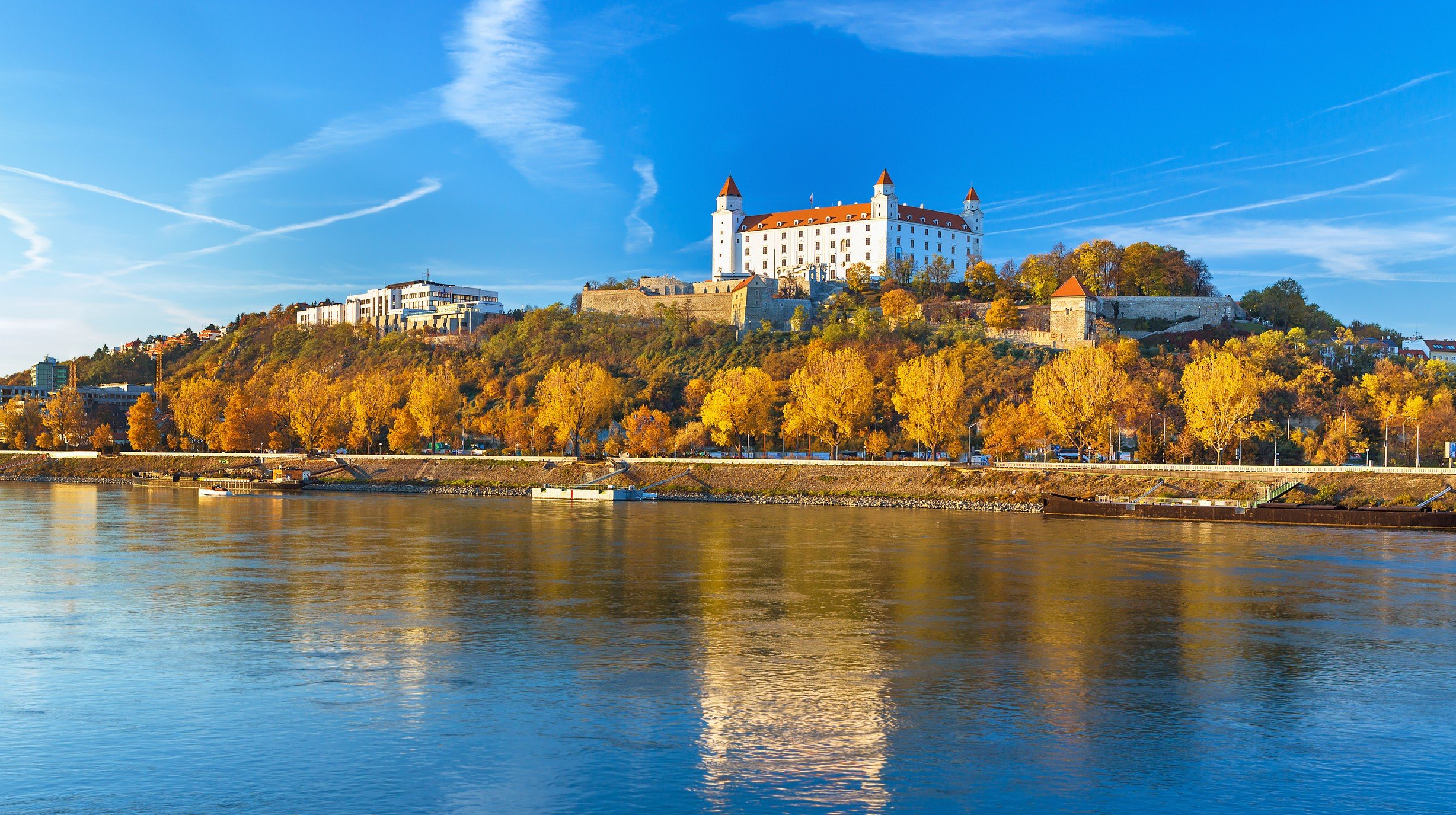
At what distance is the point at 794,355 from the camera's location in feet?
364

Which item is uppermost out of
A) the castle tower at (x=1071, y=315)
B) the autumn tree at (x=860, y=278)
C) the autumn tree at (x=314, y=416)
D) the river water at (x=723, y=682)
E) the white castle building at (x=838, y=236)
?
the white castle building at (x=838, y=236)

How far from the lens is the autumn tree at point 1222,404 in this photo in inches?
2940

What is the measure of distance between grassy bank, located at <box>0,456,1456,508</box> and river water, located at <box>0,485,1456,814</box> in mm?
21212

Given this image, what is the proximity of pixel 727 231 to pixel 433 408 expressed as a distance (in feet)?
192

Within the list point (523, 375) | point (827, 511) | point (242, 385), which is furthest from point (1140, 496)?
point (242, 385)

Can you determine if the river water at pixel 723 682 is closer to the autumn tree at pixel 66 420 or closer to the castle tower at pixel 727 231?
the autumn tree at pixel 66 420

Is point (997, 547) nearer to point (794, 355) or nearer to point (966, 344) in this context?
point (966, 344)

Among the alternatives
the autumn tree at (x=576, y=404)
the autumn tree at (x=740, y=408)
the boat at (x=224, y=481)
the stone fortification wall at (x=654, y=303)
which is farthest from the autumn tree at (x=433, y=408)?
the stone fortification wall at (x=654, y=303)

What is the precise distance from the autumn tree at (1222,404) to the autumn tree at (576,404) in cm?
5011

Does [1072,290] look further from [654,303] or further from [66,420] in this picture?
[66,420]

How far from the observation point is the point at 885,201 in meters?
139

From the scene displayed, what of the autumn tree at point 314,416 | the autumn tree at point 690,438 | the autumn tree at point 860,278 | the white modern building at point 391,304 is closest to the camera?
the autumn tree at point 690,438

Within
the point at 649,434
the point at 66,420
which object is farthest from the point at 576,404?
the point at 66,420

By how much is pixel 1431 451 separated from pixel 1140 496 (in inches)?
1063
